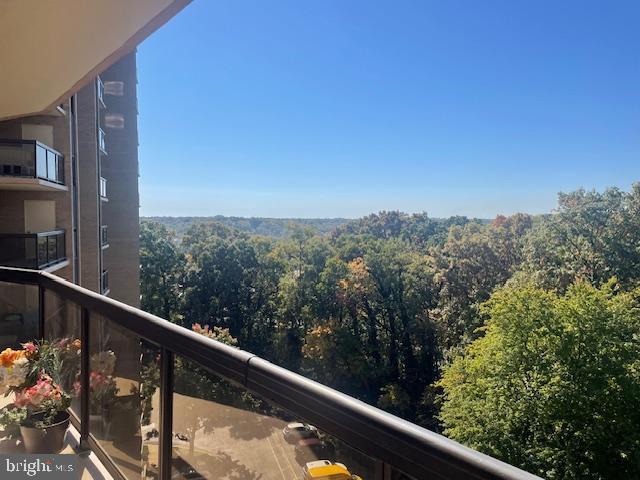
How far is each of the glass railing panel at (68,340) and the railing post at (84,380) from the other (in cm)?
4

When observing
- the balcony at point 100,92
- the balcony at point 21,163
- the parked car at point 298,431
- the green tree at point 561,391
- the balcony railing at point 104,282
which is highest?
the balcony at point 100,92

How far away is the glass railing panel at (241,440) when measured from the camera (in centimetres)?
82

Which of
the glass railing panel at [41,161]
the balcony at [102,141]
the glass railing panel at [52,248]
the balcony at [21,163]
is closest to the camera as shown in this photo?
the balcony at [21,163]

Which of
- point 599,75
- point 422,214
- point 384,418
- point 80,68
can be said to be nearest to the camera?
point 384,418

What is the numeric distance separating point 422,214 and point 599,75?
18.1 m

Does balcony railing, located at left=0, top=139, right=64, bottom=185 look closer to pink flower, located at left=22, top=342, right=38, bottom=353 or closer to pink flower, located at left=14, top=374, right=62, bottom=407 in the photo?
pink flower, located at left=22, top=342, right=38, bottom=353

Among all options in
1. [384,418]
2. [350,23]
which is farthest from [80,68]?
[350,23]

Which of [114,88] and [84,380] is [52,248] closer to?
[114,88]

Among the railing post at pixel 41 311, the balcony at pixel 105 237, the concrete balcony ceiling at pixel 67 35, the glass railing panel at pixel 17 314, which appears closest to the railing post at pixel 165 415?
the railing post at pixel 41 311

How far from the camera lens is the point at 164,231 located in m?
33.3

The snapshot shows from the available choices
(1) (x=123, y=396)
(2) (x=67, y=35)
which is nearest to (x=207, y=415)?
(1) (x=123, y=396)

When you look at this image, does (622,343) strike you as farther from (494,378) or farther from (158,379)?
(158,379)

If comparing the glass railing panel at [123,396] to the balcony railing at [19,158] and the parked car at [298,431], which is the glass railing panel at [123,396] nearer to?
the parked car at [298,431]

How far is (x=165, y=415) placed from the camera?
1373 mm
